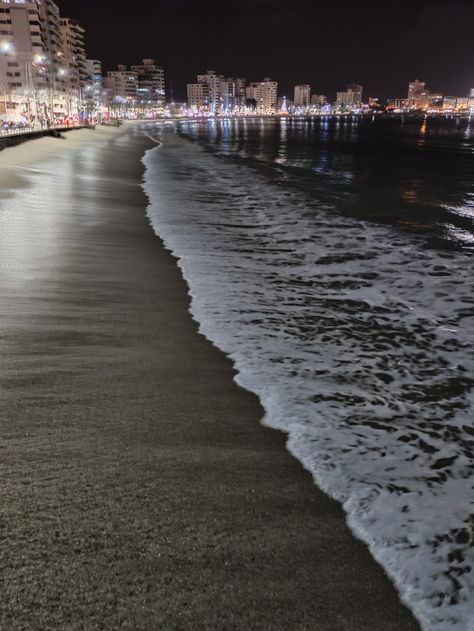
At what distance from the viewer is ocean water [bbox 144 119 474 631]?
3379 millimetres

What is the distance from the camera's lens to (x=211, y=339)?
6535mm

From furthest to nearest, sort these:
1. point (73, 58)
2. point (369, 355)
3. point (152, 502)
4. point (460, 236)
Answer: point (73, 58), point (460, 236), point (369, 355), point (152, 502)

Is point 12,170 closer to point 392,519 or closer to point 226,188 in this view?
point 226,188

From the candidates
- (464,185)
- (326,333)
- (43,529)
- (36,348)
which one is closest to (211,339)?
(326,333)

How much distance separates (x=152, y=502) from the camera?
3.29 meters

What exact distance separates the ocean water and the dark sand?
1.05ft

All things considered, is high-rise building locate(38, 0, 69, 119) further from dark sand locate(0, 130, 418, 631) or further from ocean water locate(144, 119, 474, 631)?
dark sand locate(0, 130, 418, 631)

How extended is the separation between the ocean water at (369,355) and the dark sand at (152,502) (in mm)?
320

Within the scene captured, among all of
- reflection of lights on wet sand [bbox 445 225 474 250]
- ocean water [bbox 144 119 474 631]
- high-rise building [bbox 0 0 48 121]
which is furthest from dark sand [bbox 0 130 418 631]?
high-rise building [bbox 0 0 48 121]

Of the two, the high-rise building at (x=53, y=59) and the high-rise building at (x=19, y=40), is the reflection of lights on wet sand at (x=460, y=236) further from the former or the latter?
the high-rise building at (x=53, y=59)

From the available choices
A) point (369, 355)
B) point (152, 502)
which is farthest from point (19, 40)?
point (152, 502)

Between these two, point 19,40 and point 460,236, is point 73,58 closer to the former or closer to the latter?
point 19,40

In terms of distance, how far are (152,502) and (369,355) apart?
3.80 m

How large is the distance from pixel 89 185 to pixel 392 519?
70.8ft
